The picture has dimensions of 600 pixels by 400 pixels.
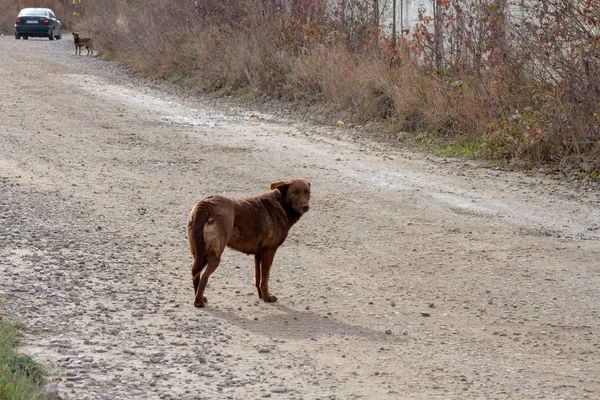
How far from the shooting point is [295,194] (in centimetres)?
717

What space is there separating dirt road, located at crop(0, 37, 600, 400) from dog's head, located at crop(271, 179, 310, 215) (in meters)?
0.70

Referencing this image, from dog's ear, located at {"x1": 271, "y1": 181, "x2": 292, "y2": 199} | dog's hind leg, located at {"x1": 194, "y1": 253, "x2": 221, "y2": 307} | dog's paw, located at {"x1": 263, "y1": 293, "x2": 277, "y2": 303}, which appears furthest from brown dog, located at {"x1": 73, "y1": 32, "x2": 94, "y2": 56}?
dog's hind leg, located at {"x1": 194, "y1": 253, "x2": 221, "y2": 307}

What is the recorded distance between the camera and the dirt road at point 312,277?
18.0ft

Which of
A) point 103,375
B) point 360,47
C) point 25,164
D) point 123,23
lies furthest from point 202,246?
point 123,23

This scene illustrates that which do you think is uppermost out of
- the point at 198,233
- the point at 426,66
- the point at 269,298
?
the point at 426,66

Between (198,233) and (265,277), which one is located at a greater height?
(198,233)

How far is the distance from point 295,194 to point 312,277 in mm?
912

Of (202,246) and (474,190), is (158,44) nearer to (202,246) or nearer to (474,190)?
(474,190)

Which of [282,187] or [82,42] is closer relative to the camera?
[282,187]

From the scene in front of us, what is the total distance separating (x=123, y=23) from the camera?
1249 inches

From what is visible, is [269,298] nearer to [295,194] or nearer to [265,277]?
[265,277]

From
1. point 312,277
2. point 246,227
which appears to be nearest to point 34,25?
point 312,277

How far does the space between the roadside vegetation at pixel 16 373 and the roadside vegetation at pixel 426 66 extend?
27.7 ft

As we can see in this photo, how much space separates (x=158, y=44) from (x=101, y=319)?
67.8ft
